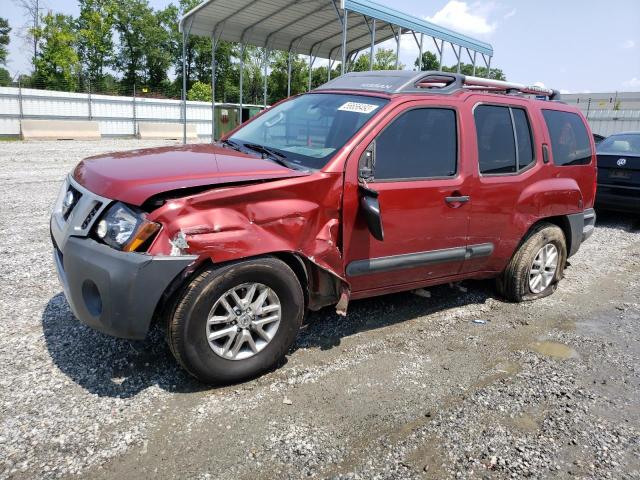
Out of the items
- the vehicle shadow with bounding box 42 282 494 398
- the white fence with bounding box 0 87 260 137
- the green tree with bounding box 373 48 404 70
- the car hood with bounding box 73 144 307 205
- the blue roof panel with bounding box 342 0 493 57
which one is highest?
the green tree with bounding box 373 48 404 70

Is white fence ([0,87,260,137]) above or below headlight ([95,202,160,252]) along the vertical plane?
above

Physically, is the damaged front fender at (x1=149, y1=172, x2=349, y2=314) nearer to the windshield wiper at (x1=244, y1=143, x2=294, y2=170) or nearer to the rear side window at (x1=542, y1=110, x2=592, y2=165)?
the windshield wiper at (x1=244, y1=143, x2=294, y2=170)

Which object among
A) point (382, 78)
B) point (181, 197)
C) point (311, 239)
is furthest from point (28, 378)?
point (382, 78)

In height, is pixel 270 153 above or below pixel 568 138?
below

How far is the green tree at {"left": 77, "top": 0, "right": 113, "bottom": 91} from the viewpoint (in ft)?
160

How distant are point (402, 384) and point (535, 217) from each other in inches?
91.5

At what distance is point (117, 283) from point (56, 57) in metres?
43.2

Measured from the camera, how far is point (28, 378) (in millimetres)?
2953

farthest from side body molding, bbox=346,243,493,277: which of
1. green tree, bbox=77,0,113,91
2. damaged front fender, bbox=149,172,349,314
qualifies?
green tree, bbox=77,0,113,91

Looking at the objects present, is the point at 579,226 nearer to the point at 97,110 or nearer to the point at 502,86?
the point at 502,86

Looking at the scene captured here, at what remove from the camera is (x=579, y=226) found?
511 centimetres

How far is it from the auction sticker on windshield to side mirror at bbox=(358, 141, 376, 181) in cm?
36

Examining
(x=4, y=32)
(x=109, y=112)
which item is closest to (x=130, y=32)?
(x=4, y=32)

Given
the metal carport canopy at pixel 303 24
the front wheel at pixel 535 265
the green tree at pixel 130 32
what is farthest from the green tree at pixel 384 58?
the front wheel at pixel 535 265
